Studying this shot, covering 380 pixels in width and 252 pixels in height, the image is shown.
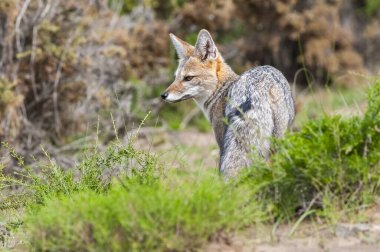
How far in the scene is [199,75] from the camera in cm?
770

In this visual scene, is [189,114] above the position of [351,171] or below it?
below

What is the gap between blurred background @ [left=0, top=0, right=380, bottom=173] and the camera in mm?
9219

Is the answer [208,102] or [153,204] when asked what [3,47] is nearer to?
[208,102]

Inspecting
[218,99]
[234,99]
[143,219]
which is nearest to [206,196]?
[143,219]

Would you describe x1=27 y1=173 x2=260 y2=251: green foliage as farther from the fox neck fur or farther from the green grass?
the fox neck fur

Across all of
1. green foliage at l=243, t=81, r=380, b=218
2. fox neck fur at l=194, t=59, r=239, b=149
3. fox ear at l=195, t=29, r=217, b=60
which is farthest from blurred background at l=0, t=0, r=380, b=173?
green foliage at l=243, t=81, r=380, b=218

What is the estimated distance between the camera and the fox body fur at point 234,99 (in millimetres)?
5910

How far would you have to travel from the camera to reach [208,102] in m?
7.64

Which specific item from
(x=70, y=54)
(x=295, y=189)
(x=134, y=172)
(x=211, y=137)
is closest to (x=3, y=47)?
(x=70, y=54)

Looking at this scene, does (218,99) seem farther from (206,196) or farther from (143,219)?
(143,219)

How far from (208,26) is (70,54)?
359 cm

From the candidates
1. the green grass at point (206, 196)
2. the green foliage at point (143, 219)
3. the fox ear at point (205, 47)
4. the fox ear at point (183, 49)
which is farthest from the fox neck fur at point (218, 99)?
the green foliage at point (143, 219)

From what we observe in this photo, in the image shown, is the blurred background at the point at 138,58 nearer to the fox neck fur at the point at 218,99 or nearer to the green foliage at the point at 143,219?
the fox neck fur at the point at 218,99

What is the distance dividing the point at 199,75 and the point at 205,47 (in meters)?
0.27
